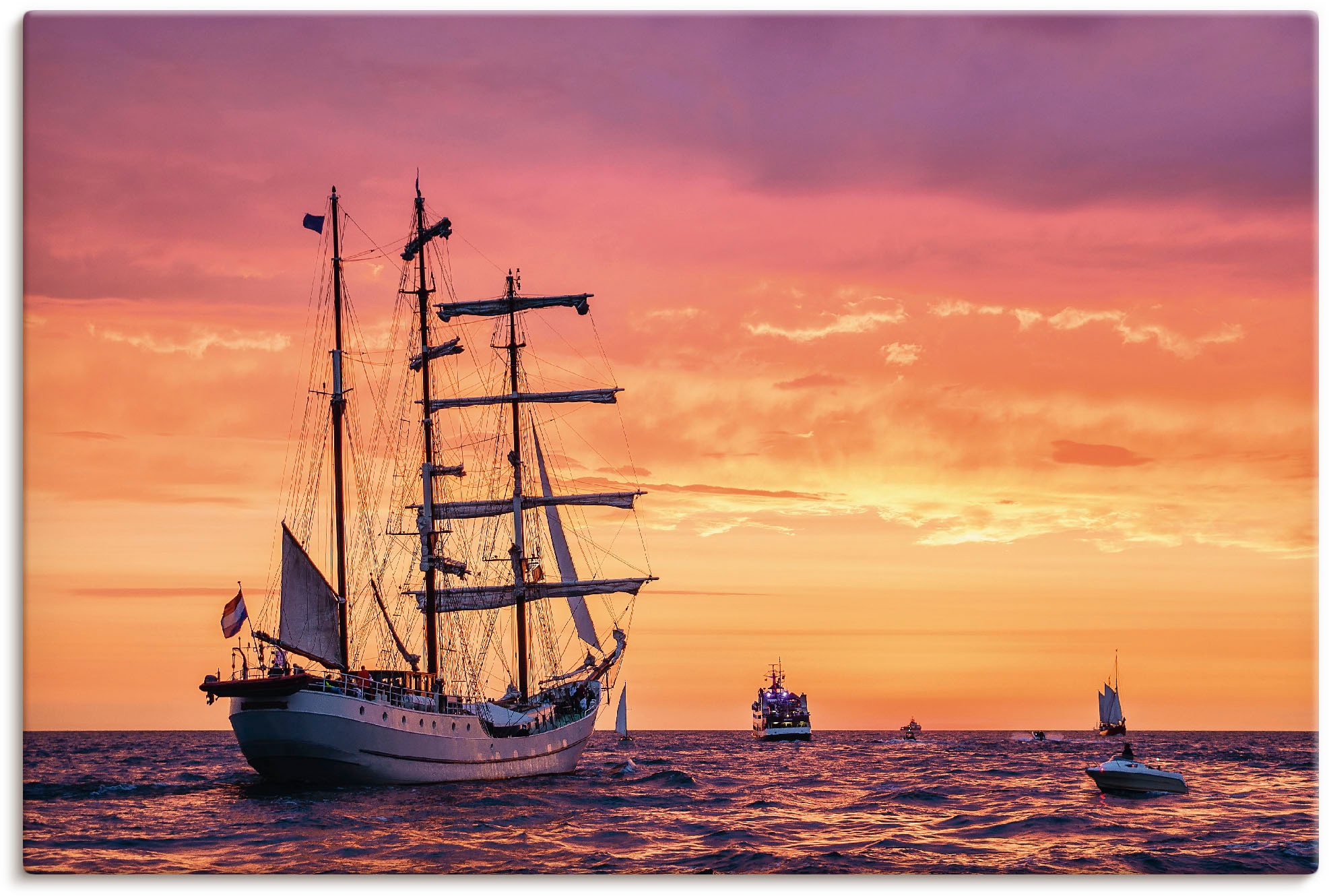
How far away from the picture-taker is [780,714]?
264 ft

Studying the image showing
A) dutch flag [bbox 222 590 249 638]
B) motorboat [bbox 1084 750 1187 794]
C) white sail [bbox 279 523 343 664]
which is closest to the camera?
dutch flag [bbox 222 590 249 638]

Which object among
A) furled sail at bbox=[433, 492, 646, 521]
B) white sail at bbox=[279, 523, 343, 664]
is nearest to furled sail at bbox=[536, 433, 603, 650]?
furled sail at bbox=[433, 492, 646, 521]

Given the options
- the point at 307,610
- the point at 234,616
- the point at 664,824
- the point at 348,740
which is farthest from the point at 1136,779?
the point at 234,616

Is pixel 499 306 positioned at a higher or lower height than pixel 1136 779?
higher

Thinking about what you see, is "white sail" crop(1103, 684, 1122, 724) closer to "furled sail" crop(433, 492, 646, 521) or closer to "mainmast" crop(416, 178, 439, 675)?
"furled sail" crop(433, 492, 646, 521)

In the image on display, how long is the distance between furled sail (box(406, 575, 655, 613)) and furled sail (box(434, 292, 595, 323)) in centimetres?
810

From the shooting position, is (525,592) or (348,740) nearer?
(348,740)

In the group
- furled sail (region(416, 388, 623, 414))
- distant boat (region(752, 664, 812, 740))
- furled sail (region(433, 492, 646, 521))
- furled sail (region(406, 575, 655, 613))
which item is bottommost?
distant boat (region(752, 664, 812, 740))

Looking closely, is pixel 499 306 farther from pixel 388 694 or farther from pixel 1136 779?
pixel 1136 779

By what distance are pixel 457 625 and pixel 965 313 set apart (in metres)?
22.0

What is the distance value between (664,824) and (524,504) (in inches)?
691

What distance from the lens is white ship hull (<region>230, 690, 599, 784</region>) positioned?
83.3 feet

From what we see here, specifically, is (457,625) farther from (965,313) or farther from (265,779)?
(965,313)

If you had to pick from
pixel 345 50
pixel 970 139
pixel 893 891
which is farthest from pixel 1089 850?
Answer: pixel 345 50
